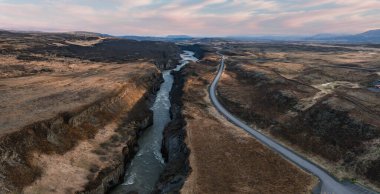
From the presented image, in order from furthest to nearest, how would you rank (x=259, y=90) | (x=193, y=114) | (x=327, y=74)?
1. (x=327, y=74)
2. (x=259, y=90)
3. (x=193, y=114)

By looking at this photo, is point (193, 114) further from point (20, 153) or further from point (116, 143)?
point (20, 153)

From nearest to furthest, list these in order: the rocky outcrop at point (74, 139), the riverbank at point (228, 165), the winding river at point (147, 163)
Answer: the rocky outcrop at point (74, 139)
the riverbank at point (228, 165)
the winding river at point (147, 163)

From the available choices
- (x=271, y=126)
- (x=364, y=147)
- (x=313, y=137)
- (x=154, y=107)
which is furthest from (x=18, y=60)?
(x=364, y=147)

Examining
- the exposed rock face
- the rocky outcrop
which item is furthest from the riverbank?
the rocky outcrop

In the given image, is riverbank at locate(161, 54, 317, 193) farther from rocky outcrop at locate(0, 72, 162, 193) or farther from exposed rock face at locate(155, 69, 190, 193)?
rocky outcrop at locate(0, 72, 162, 193)

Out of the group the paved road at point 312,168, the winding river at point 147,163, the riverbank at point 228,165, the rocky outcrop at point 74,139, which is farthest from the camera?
the winding river at point 147,163

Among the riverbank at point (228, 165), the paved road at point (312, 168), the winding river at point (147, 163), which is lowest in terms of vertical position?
the winding river at point (147, 163)

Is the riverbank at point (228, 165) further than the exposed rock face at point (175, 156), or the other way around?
the exposed rock face at point (175, 156)

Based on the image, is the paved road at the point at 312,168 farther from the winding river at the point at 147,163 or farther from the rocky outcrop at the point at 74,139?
the rocky outcrop at the point at 74,139

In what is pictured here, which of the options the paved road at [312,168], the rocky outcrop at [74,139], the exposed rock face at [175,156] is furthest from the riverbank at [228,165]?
the rocky outcrop at [74,139]
